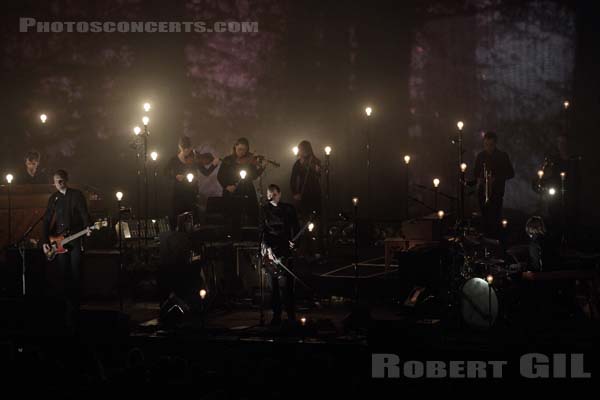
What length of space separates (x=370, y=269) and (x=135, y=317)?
434cm

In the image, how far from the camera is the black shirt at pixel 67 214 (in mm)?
13477

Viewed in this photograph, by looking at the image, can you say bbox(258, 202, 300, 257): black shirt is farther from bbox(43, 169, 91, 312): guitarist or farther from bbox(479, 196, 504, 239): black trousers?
bbox(479, 196, 504, 239): black trousers

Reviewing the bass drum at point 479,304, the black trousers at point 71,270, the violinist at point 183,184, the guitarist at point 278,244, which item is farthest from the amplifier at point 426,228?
the black trousers at point 71,270

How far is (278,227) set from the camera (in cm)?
1202

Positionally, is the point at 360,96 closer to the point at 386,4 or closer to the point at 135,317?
the point at 386,4

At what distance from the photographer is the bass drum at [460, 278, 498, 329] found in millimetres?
11086

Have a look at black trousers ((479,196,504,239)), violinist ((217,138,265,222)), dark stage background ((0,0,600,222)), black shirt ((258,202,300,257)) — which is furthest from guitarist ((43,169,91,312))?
black trousers ((479,196,504,239))

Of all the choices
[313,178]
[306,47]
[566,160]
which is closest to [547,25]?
[566,160]

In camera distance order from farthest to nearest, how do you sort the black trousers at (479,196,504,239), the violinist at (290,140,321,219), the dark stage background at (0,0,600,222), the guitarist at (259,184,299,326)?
the dark stage background at (0,0,600,222), the violinist at (290,140,321,219), the black trousers at (479,196,504,239), the guitarist at (259,184,299,326)

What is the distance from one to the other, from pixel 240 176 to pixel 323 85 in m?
4.72

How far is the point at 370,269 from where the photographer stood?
14.5 m

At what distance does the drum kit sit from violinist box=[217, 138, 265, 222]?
425cm

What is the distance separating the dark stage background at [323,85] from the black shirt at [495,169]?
2775mm

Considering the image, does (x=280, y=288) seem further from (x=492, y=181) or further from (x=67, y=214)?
(x=492, y=181)
